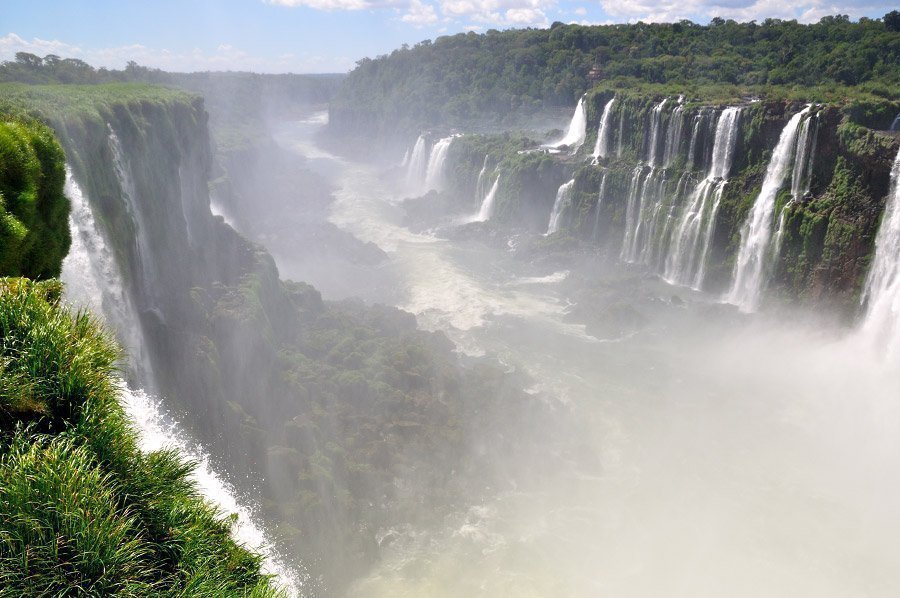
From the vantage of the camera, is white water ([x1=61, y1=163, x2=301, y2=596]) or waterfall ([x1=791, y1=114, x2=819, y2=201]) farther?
waterfall ([x1=791, y1=114, x2=819, y2=201])

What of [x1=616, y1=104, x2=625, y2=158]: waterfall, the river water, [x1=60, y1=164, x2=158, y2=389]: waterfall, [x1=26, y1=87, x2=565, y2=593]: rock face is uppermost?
[x1=616, y1=104, x2=625, y2=158]: waterfall

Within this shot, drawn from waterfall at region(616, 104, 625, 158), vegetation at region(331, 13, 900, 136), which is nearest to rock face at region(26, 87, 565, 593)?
waterfall at region(616, 104, 625, 158)

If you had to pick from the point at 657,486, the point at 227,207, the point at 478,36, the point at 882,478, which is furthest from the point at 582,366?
the point at 478,36

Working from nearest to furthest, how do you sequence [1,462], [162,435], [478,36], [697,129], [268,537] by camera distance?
[1,462] → [162,435] → [268,537] → [697,129] → [478,36]

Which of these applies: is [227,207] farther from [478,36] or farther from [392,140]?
[478,36]

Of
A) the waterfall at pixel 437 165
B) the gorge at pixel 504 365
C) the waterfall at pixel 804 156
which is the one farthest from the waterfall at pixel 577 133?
the waterfall at pixel 804 156

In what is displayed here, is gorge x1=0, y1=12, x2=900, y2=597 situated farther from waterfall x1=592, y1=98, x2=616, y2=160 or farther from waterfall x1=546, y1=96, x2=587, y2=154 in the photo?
waterfall x1=546, y1=96, x2=587, y2=154

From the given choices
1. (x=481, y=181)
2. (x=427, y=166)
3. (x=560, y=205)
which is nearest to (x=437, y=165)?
(x=427, y=166)
